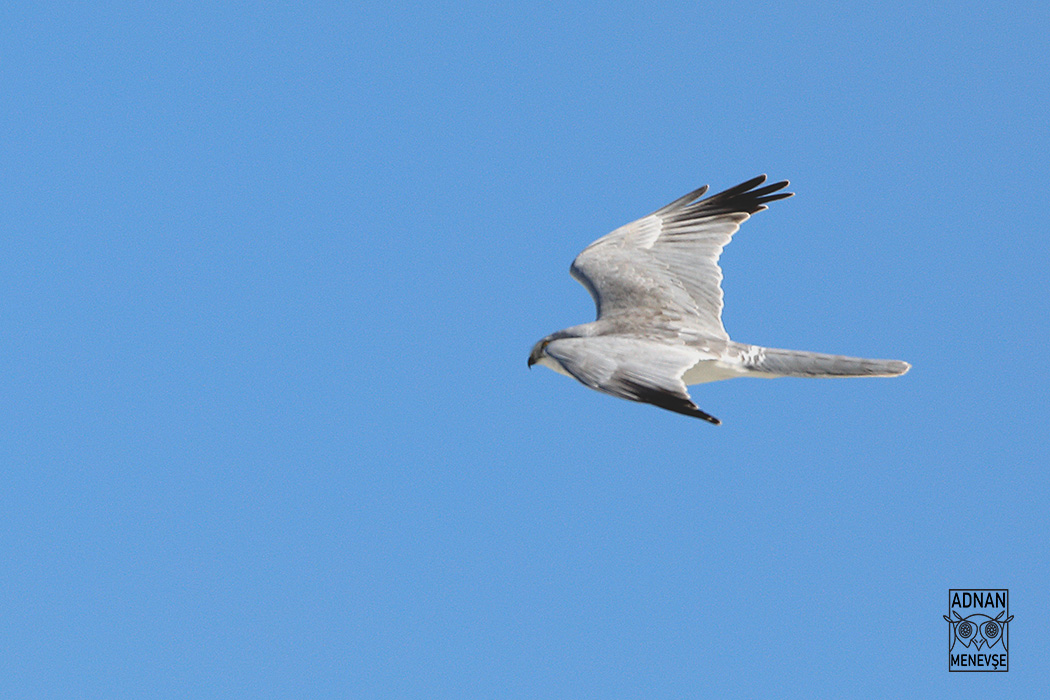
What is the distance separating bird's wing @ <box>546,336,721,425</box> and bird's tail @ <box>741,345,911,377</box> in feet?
2.59

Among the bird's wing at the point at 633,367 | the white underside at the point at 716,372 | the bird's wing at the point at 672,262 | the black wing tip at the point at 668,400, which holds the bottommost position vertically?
the black wing tip at the point at 668,400

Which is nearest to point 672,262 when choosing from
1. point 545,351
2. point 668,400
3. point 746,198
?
point 746,198

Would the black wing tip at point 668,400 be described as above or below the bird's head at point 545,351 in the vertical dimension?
below

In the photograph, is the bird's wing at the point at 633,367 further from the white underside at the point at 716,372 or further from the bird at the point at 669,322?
the white underside at the point at 716,372

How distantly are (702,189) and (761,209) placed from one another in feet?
→ 3.03

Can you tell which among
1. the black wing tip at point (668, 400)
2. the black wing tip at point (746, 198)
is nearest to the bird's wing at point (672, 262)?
the black wing tip at point (746, 198)

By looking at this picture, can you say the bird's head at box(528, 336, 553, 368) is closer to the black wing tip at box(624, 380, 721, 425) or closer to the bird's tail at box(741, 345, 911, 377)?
the black wing tip at box(624, 380, 721, 425)

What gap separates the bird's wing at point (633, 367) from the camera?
10094mm

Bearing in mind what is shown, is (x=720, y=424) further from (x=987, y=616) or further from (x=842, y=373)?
(x=987, y=616)

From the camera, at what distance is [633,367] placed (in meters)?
11.0

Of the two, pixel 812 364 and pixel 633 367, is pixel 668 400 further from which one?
pixel 812 364

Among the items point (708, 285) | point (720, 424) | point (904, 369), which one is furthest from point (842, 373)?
point (720, 424)

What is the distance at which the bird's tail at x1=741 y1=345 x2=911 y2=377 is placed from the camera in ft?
39.6

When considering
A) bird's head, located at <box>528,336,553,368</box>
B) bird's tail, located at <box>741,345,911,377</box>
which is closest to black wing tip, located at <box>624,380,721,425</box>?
bird's head, located at <box>528,336,553,368</box>
